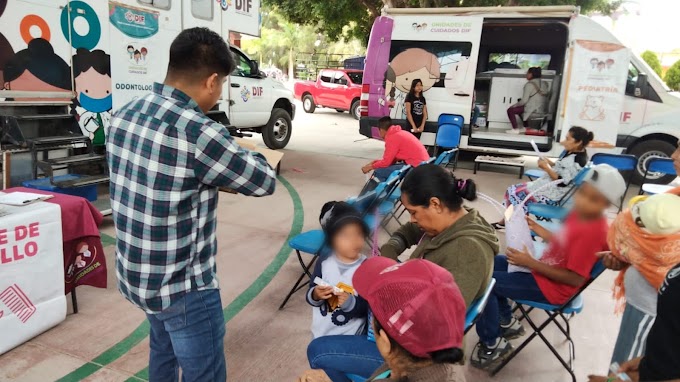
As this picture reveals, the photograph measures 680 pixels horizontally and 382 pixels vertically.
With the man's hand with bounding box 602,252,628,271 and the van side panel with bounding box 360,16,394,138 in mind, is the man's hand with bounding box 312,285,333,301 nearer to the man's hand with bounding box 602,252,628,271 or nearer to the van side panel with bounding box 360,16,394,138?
the man's hand with bounding box 602,252,628,271

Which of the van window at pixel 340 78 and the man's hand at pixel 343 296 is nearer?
the man's hand at pixel 343 296

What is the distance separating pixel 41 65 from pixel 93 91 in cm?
61

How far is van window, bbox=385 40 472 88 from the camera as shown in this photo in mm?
8094

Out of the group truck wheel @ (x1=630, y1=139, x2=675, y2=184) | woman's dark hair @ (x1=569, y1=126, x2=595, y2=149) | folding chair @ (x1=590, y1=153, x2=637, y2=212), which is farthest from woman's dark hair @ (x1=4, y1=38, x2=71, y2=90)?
truck wheel @ (x1=630, y1=139, x2=675, y2=184)

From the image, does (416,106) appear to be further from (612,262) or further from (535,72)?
(612,262)

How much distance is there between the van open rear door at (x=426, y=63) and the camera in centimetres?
801

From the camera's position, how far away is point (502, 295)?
270cm

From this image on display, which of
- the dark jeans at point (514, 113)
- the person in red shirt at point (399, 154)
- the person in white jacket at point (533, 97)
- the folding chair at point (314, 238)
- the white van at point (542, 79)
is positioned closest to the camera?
the folding chair at point (314, 238)

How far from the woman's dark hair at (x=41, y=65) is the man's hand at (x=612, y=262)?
510cm

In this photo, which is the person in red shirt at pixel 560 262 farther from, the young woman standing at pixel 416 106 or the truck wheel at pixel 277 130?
the truck wheel at pixel 277 130

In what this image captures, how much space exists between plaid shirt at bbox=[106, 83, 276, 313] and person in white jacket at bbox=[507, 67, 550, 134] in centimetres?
863

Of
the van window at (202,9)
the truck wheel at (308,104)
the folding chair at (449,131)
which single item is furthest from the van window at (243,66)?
the truck wheel at (308,104)

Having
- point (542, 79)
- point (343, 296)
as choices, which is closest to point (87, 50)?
point (343, 296)

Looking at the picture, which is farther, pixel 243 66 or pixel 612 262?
pixel 243 66
